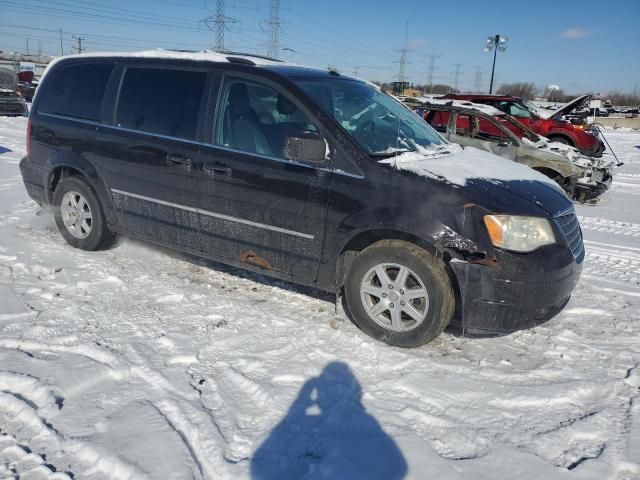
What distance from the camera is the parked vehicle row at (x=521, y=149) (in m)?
8.39

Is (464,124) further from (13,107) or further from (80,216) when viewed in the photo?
(13,107)

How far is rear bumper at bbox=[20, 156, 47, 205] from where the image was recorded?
5.13 metres

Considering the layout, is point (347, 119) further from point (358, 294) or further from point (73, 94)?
point (73, 94)

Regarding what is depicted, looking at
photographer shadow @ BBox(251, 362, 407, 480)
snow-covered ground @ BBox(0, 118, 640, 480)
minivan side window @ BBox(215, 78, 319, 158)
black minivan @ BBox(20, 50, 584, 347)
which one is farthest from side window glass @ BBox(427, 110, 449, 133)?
photographer shadow @ BBox(251, 362, 407, 480)

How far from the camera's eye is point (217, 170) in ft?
12.7

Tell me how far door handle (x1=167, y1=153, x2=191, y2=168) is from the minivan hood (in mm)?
1635

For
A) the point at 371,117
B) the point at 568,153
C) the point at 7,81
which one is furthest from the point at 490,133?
the point at 7,81

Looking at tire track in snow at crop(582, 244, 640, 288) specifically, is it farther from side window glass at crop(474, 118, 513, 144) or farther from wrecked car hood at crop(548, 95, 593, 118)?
wrecked car hood at crop(548, 95, 593, 118)

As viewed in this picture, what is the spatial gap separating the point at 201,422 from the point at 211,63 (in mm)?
2823

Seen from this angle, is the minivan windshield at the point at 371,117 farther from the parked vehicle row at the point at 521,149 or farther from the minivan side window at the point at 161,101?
the parked vehicle row at the point at 521,149

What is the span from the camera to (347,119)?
3730 mm

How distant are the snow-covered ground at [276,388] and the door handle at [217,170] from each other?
1030 millimetres

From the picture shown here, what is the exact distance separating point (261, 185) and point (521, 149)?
250 inches

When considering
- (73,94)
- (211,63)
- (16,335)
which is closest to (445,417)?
(16,335)
